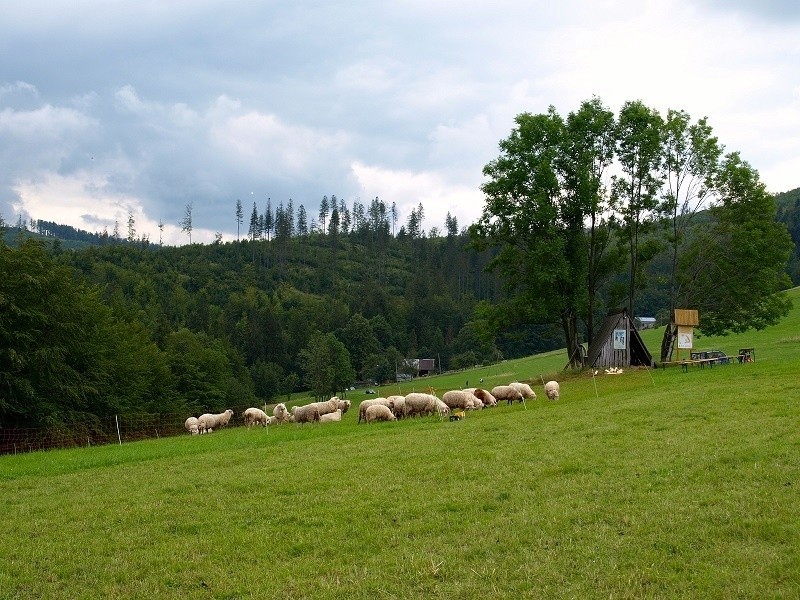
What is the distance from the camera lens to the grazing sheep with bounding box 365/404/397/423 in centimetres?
2544

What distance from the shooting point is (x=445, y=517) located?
9.68 meters

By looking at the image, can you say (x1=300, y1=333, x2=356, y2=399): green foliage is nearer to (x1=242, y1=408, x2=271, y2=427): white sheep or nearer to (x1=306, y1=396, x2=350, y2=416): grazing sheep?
(x1=242, y1=408, x2=271, y2=427): white sheep

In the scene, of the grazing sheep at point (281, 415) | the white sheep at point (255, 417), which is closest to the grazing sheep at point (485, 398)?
the grazing sheep at point (281, 415)

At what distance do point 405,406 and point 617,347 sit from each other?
22349 millimetres

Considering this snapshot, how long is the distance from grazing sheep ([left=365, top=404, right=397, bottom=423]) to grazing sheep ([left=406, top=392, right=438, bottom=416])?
0.77 m

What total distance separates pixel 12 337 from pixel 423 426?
28.0 metres

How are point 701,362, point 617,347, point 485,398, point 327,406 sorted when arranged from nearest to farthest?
point 485,398
point 327,406
point 701,362
point 617,347

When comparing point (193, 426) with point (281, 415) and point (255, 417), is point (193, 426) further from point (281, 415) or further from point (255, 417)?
point (281, 415)

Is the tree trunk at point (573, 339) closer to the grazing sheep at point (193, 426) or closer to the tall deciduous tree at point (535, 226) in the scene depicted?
the tall deciduous tree at point (535, 226)

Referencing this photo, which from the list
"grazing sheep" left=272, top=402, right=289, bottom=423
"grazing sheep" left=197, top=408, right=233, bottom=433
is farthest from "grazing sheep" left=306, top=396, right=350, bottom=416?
"grazing sheep" left=197, top=408, right=233, bottom=433

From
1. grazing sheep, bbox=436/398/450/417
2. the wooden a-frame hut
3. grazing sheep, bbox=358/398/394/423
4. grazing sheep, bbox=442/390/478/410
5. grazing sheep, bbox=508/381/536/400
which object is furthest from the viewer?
the wooden a-frame hut

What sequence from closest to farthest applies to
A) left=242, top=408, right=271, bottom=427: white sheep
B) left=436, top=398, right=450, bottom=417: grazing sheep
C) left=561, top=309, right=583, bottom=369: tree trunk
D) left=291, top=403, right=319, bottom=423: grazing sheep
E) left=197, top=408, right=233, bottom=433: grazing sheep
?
1. left=436, top=398, right=450, bottom=417: grazing sheep
2. left=291, top=403, right=319, bottom=423: grazing sheep
3. left=242, top=408, right=271, bottom=427: white sheep
4. left=197, top=408, right=233, bottom=433: grazing sheep
5. left=561, top=309, right=583, bottom=369: tree trunk

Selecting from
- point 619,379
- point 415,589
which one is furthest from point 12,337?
point 415,589

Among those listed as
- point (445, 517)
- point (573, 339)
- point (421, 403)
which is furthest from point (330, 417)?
point (573, 339)
